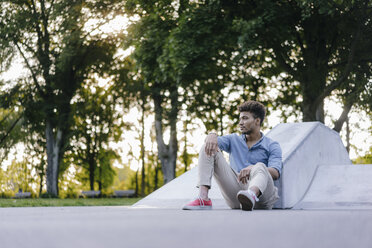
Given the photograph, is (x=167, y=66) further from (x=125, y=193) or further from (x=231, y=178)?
(x=125, y=193)

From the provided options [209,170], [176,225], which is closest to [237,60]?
[209,170]

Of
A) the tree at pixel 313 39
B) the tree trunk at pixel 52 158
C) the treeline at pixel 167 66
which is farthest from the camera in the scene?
the tree trunk at pixel 52 158

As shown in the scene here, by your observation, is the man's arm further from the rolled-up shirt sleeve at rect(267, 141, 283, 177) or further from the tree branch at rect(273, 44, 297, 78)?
the tree branch at rect(273, 44, 297, 78)

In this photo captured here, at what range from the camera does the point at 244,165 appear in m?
5.45

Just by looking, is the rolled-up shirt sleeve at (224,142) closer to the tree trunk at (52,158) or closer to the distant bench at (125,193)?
the tree trunk at (52,158)

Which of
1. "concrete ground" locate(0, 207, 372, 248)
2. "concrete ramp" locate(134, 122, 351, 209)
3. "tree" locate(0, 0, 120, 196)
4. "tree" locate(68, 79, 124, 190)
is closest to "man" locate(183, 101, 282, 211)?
"concrete ramp" locate(134, 122, 351, 209)

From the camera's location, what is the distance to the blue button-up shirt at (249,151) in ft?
17.6

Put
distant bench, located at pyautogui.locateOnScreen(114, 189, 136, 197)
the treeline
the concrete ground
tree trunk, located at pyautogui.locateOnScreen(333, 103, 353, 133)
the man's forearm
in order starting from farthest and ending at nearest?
1. distant bench, located at pyautogui.locateOnScreen(114, 189, 136, 197)
2. tree trunk, located at pyautogui.locateOnScreen(333, 103, 353, 133)
3. the treeline
4. the man's forearm
5. the concrete ground

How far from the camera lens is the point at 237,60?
13711mm

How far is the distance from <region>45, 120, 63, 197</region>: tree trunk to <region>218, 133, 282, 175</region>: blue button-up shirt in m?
19.6

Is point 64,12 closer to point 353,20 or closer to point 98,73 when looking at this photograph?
point 98,73

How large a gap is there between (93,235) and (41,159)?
30582mm

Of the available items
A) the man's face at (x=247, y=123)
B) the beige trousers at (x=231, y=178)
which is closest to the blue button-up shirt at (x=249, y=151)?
the man's face at (x=247, y=123)

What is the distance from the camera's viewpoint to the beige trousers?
4.83 meters
